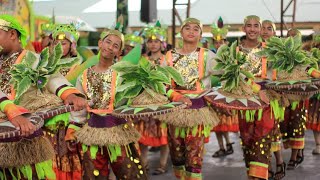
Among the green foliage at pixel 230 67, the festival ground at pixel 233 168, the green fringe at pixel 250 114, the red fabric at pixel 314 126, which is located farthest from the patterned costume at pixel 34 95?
the red fabric at pixel 314 126

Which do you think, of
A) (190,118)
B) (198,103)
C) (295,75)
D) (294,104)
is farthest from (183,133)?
(294,104)

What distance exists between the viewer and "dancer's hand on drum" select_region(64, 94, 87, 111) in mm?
3309

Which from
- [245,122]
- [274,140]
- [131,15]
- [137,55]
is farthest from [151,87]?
[131,15]

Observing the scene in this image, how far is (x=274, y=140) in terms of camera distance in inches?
220

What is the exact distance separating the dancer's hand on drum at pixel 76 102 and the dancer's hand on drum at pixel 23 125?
367mm

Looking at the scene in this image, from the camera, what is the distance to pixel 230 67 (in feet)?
15.6

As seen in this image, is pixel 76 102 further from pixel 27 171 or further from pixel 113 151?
pixel 113 151

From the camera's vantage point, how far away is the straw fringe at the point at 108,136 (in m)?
4.05

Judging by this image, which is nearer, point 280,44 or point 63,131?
point 63,131

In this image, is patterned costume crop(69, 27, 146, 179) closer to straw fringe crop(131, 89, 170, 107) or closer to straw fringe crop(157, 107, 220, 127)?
straw fringe crop(131, 89, 170, 107)

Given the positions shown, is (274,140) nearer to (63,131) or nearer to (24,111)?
(63,131)

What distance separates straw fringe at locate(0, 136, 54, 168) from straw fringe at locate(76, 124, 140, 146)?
1.99ft

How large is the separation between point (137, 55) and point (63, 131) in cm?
104

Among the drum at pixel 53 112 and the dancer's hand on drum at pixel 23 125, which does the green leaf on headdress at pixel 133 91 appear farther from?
the dancer's hand on drum at pixel 23 125
